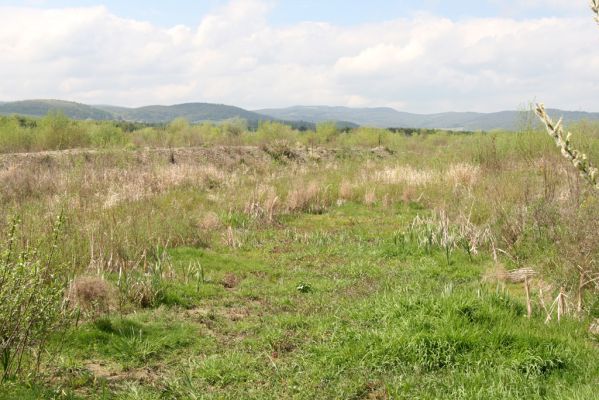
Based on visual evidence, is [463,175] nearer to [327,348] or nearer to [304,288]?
[304,288]

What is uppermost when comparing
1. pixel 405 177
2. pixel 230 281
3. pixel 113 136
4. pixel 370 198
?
pixel 113 136

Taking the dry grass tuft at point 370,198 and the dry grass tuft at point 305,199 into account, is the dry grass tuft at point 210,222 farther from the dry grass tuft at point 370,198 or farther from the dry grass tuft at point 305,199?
the dry grass tuft at point 370,198

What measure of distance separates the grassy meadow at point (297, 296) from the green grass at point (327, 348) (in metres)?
0.02

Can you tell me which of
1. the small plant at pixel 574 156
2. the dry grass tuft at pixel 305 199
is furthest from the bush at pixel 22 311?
the dry grass tuft at pixel 305 199

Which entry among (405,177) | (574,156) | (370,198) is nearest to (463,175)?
(405,177)

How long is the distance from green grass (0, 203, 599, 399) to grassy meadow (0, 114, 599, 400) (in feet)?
0.07

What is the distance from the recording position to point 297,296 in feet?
23.1

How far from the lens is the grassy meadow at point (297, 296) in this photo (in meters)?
4.30

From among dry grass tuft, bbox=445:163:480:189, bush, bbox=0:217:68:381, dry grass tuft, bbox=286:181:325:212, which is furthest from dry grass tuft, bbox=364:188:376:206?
bush, bbox=0:217:68:381

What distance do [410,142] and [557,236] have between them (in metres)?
43.7

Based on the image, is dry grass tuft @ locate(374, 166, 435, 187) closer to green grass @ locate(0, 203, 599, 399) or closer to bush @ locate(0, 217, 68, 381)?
green grass @ locate(0, 203, 599, 399)

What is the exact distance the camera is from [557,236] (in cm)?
729

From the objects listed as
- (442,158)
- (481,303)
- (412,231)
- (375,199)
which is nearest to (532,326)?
(481,303)

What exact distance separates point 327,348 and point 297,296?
2.07 m
